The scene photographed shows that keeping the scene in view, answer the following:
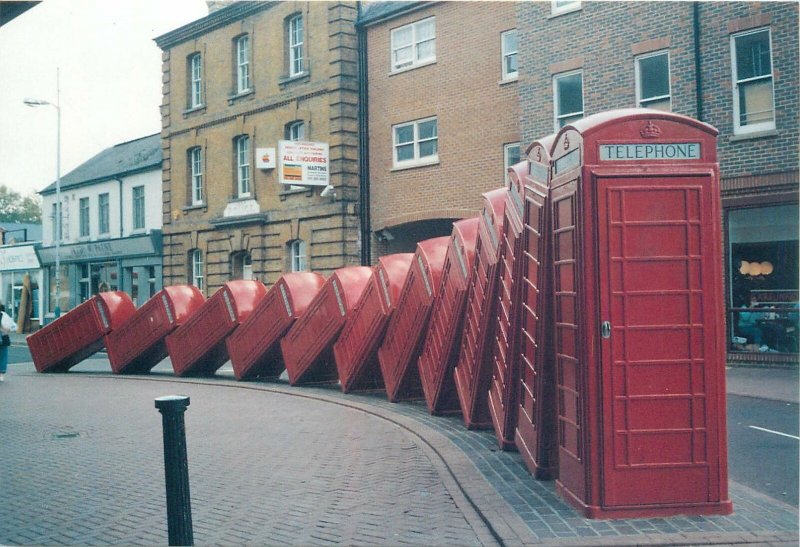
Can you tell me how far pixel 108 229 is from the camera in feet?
111

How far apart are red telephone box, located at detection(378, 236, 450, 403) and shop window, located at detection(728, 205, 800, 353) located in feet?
24.5

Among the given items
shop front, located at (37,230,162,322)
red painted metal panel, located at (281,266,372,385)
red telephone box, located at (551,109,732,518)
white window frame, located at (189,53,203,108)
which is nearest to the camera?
red telephone box, located at (551,109,732,518)

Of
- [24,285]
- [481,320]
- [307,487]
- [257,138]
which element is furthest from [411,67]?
[24,285]

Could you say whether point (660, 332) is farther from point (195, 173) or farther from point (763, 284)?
point (195, 173)

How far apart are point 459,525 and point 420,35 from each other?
18824 mm

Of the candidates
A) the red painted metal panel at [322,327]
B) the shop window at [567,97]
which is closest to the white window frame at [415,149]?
the shop window at [567,97]

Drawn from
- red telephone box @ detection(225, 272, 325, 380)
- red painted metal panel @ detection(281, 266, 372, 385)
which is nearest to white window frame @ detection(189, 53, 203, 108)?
red telephone box @ detection(225, 272, 325, 380)

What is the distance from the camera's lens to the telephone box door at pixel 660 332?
18.3ft

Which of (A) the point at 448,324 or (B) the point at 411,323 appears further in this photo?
(B) the point at 411,323

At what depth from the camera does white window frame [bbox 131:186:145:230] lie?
32844mm

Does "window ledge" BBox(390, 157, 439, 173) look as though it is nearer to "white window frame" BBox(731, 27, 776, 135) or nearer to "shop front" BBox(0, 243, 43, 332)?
"white window frame" BBox(731, 27, 776, 135)

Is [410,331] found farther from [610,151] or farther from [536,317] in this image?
[610,151]

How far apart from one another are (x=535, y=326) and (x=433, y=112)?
52.6 feet

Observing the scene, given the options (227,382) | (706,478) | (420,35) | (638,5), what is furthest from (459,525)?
(420,35)
